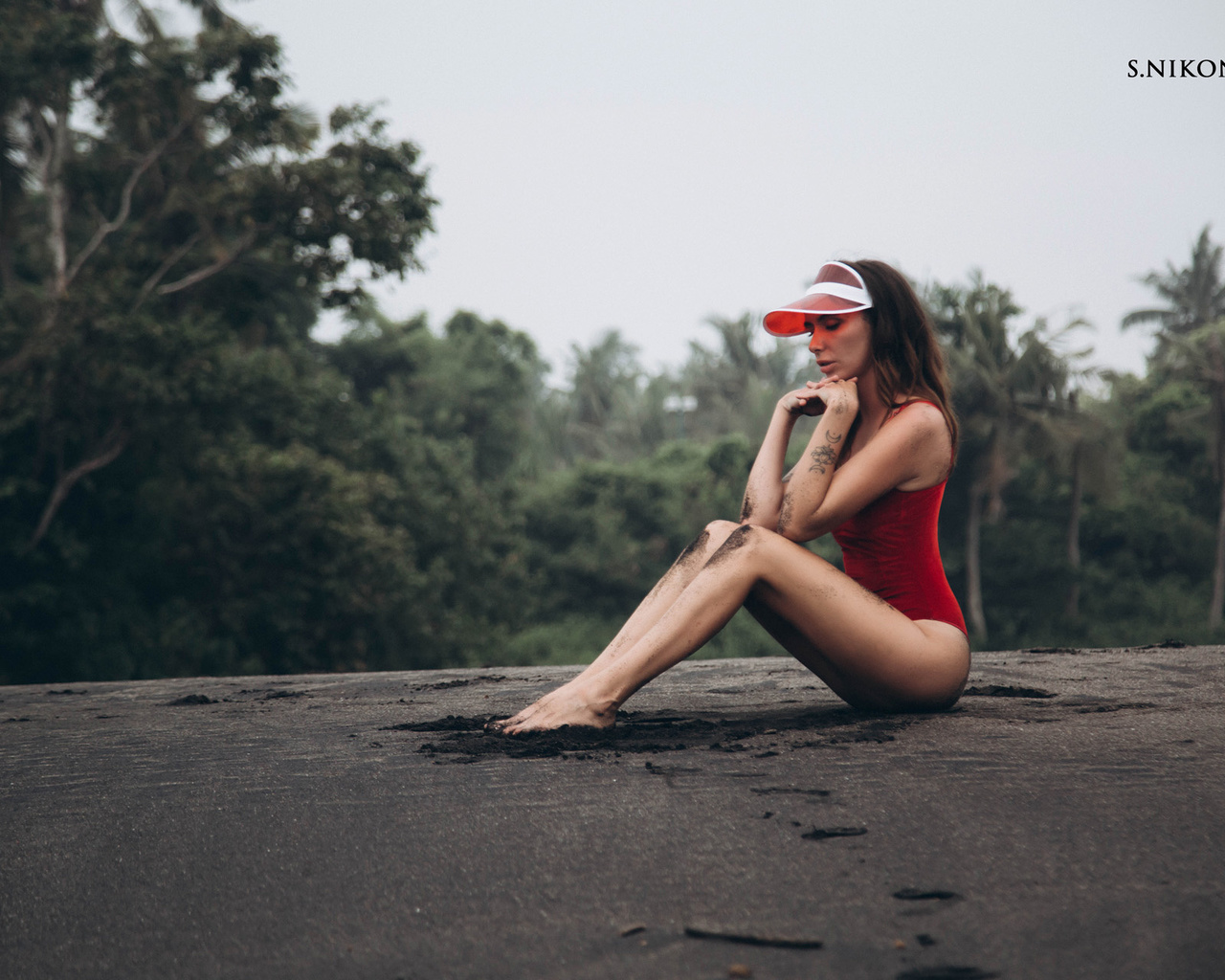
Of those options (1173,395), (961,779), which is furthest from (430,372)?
(961,779)

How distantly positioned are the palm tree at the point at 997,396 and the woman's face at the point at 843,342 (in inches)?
910

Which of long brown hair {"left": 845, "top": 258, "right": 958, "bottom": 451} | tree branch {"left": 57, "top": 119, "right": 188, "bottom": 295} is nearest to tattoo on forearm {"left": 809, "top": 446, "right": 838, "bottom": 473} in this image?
long brown hair {"left": 845, "top": 258, "right": 958, "bottom": 451}

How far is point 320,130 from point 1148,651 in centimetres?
1292

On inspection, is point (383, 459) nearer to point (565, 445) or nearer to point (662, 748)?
point (662, 748)

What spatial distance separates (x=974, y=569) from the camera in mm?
25875

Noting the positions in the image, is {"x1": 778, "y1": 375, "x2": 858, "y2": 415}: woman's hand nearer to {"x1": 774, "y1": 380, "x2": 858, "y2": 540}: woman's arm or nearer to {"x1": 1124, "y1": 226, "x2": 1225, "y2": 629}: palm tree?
A: {"x1": 774, "y1": 380, "x2": 858, "y2": 540}: woman's arm

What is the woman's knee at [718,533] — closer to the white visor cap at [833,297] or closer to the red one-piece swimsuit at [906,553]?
the red one-piece swimsuit at [906,553]

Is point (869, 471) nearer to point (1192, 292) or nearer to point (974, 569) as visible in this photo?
point (974, 569)

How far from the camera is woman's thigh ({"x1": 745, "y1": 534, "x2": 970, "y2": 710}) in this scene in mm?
2695

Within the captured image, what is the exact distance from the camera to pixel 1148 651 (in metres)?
4.89

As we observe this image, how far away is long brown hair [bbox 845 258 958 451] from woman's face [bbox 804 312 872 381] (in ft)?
0.08

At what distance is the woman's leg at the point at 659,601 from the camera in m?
2.81

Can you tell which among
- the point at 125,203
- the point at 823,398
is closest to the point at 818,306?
the point at 823,398

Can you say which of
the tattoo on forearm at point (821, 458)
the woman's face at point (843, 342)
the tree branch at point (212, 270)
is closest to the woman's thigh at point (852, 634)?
the tattoo on forearm at point (821, 458)
